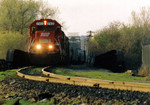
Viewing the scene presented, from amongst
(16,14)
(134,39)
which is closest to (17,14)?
(16,14)

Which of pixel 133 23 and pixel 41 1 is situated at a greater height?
pixel 41 1

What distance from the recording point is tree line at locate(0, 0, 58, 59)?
→ 28625 millimetres

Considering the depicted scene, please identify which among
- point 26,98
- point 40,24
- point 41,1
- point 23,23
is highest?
point 41,1

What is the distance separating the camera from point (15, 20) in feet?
106

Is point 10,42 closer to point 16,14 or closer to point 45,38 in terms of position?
point 16,14

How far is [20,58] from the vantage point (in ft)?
56.1

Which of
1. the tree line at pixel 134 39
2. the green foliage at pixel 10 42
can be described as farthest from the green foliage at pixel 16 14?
the tree line at pixel 134 39

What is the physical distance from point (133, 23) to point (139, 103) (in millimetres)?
30309

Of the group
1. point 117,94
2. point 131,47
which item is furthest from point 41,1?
point 117,94

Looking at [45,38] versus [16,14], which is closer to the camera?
[45,38]

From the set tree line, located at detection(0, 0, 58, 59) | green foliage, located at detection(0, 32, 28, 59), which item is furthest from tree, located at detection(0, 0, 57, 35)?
green foliage, located at detection(0, 32, 28, 59)

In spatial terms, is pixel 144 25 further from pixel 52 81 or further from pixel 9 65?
pixel 52 81

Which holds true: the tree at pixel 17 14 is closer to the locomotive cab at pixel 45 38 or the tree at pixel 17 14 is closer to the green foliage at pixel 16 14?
the green foliage at pixel 16 14

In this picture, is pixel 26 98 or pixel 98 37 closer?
pixel 26 98
